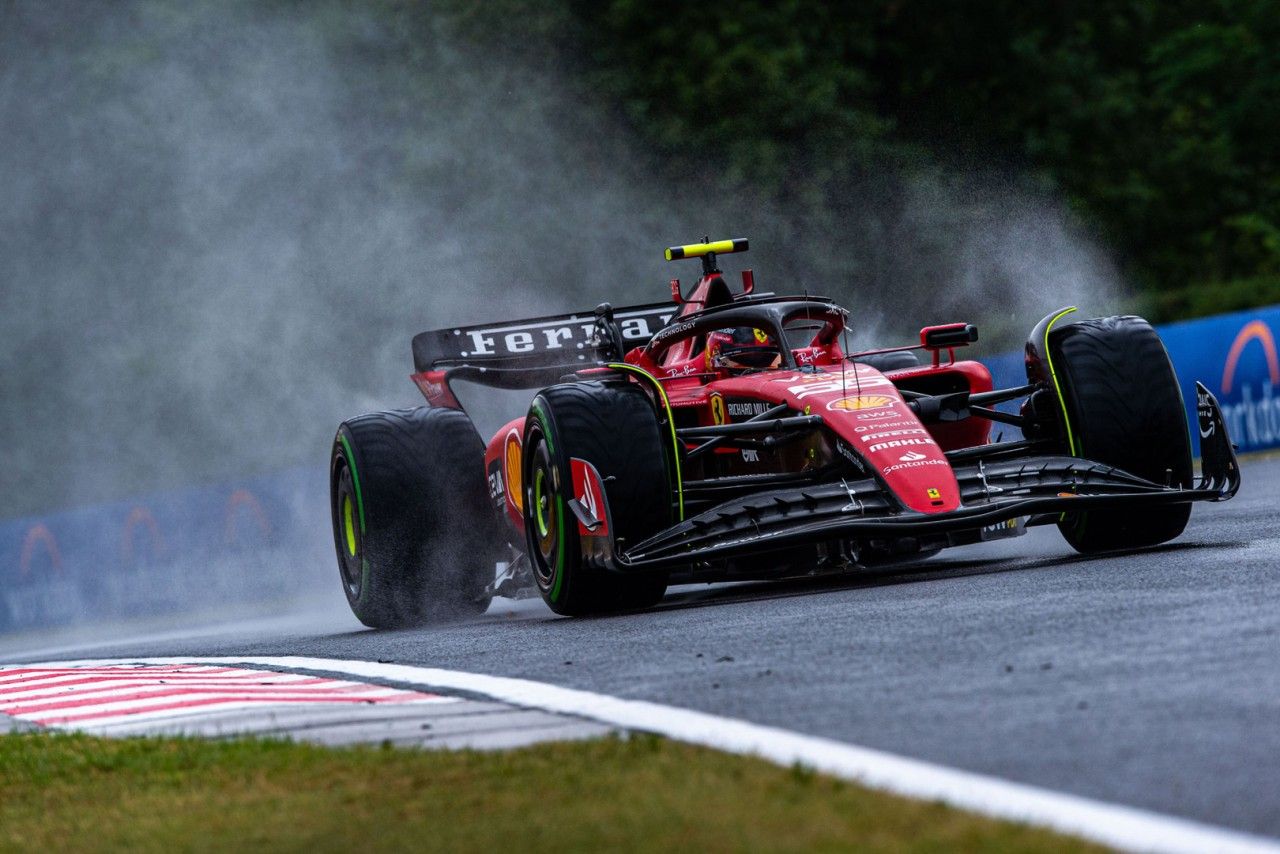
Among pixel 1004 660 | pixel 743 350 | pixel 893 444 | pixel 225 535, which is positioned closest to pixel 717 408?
pixel 743 350

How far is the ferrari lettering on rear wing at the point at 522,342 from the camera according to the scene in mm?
11648

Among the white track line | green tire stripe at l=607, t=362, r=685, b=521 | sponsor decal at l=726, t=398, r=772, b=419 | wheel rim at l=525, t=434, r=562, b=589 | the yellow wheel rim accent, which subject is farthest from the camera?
the yellow wheel rim accent

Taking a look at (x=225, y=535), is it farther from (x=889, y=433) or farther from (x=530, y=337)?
(x=889, y=433)

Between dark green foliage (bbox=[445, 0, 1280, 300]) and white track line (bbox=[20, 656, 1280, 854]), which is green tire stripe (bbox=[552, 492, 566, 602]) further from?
dark green foliage (bbox=[445, 0, 1280, 300])

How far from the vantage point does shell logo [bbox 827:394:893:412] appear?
885cm

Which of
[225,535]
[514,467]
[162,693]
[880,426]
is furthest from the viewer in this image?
[225,535]

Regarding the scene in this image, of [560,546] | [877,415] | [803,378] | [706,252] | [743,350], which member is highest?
[706,252]

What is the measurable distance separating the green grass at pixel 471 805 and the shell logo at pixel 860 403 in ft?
12.9

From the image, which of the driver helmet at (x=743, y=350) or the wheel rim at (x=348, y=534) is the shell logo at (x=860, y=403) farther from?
the wheel rim at (x=348, y=534)

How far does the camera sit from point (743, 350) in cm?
1012

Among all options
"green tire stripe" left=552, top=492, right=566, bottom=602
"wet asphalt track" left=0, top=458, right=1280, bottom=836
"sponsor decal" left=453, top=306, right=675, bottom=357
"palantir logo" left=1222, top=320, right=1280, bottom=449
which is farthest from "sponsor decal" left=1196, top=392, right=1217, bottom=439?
"palantir logo" left=1222, top=320, right=1280, bottom=449

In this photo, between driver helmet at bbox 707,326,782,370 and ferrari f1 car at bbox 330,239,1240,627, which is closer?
ferrari f1 car at bbox 330,239,1240,627

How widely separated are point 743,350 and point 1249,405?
31.4 feet

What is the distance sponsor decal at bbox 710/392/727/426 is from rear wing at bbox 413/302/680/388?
1852mm
